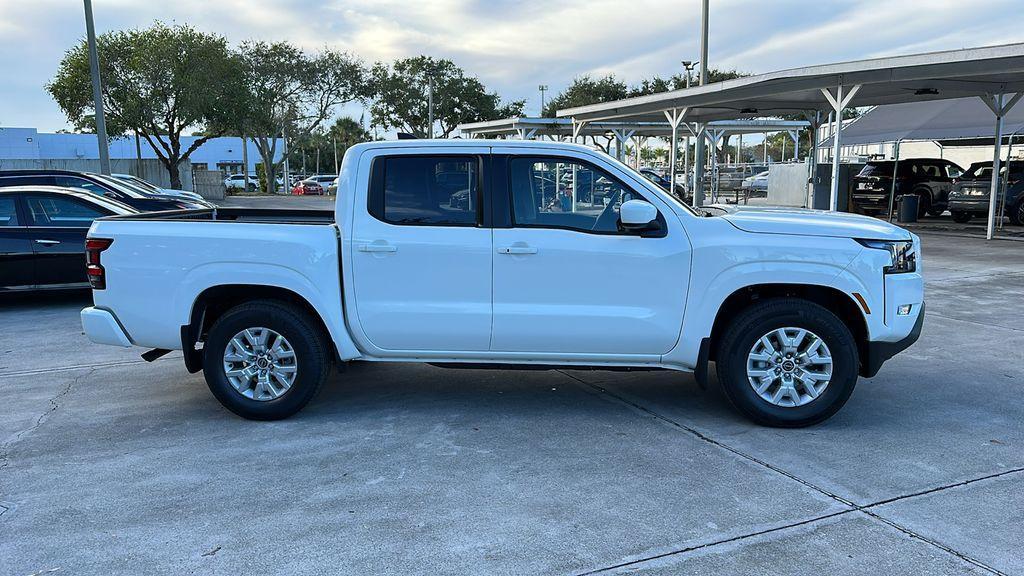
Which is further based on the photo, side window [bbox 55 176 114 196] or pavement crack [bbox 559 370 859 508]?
side window [bbox 55 176 114 196]

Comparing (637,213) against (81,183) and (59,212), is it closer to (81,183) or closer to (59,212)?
(59,212)

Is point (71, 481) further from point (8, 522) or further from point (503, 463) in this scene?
point (503, 463)

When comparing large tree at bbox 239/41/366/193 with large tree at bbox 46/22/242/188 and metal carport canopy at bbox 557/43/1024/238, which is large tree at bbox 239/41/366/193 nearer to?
large tree at bbox 46/22/242/188

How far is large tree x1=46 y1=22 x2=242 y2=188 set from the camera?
32.0 meters

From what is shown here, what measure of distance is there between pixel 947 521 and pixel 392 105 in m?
53.8

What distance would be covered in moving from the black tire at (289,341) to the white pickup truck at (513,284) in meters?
0.01

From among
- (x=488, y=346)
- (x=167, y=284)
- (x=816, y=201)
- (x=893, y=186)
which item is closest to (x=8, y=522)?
(x=167, y=284)

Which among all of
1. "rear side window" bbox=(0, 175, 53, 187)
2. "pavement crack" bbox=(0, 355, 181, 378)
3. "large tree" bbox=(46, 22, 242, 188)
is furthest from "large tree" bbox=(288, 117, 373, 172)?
"pavement crack" bbox=(0, 355, 181, 378)

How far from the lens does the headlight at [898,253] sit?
4863 mm

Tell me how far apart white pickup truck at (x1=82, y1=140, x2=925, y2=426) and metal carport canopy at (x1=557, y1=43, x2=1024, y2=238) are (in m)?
10.8

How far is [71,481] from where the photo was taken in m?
4.23

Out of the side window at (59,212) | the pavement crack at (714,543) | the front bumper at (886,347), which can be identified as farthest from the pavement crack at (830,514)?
the side window at (59,212)

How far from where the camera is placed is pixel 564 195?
5070 mm

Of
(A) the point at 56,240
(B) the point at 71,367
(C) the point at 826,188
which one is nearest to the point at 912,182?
(C) the point at 826,188
